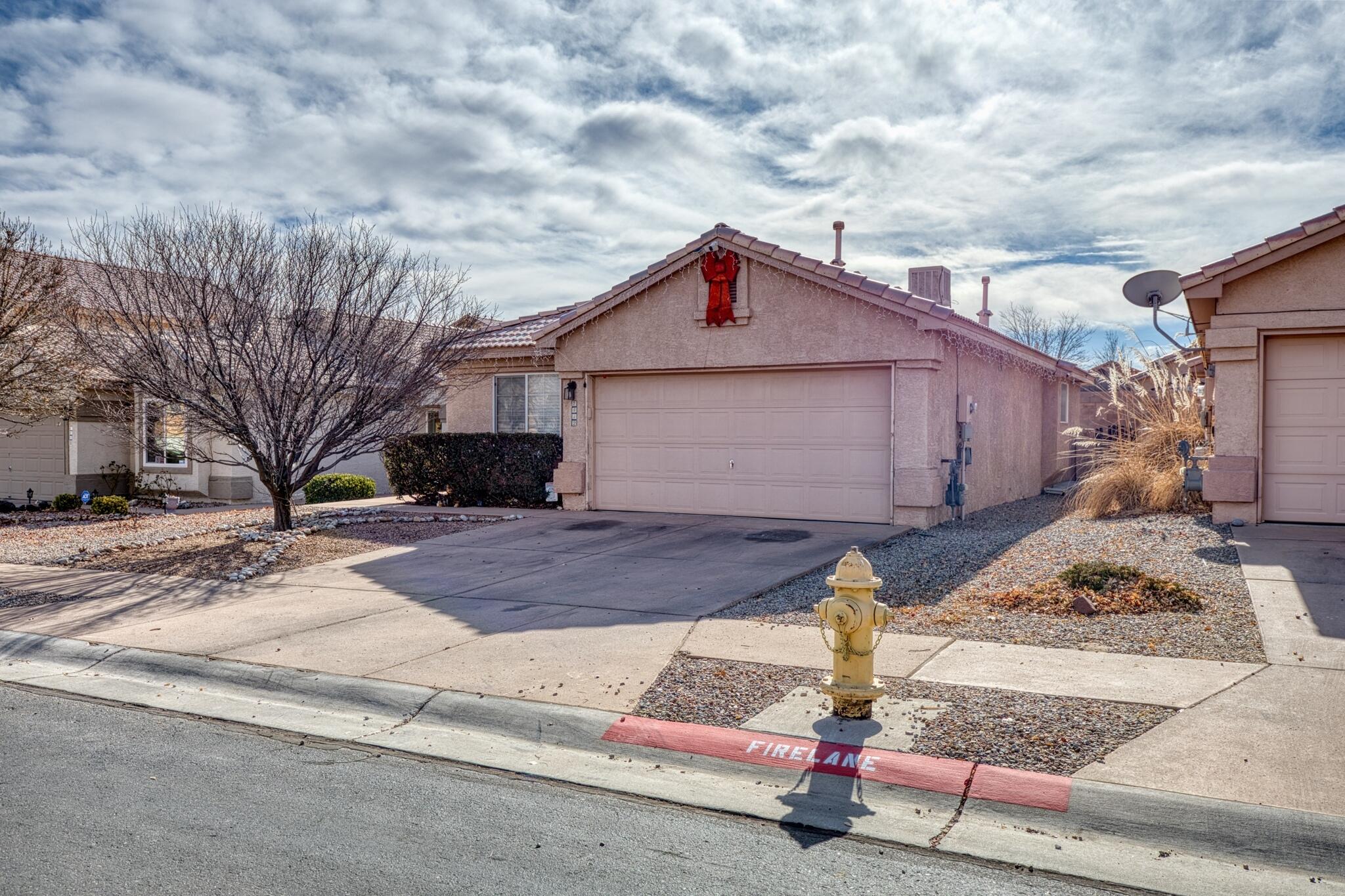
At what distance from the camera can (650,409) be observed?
16422 millimetres

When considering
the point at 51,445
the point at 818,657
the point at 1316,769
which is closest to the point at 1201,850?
the point at 1316,769

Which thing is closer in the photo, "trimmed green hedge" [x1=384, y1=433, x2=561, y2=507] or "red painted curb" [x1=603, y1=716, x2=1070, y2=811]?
"red painted curb" [x1=603, y1=716, x2=1070, y2=811]

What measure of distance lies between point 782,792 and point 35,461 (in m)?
22.9

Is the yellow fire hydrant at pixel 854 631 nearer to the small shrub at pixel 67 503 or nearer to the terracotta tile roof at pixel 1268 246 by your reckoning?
the terracotta tile roof at pixel 1268 246

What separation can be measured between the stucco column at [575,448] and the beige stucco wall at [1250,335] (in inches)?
356

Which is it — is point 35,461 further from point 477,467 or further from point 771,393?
point 771,393

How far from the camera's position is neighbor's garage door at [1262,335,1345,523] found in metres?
12.1

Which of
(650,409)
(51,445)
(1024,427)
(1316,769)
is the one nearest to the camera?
(1316,769)

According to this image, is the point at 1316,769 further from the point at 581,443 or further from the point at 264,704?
the point at 581,443

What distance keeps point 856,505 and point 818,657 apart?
7.63 metres

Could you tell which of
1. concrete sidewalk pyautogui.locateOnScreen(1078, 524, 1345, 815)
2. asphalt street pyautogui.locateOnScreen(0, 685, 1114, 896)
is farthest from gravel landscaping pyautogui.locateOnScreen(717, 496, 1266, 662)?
asphalt street pyautogui.locateOnScreen(0, 685, 1114, 896)

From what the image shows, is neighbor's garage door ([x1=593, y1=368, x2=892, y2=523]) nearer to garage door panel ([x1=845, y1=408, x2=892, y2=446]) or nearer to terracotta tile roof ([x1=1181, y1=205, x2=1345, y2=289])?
garage door panel ([x1=845, y1=408, x2=892, y2=446])

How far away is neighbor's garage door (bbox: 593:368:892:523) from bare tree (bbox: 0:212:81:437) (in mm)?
8175

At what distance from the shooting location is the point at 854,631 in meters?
5.82
